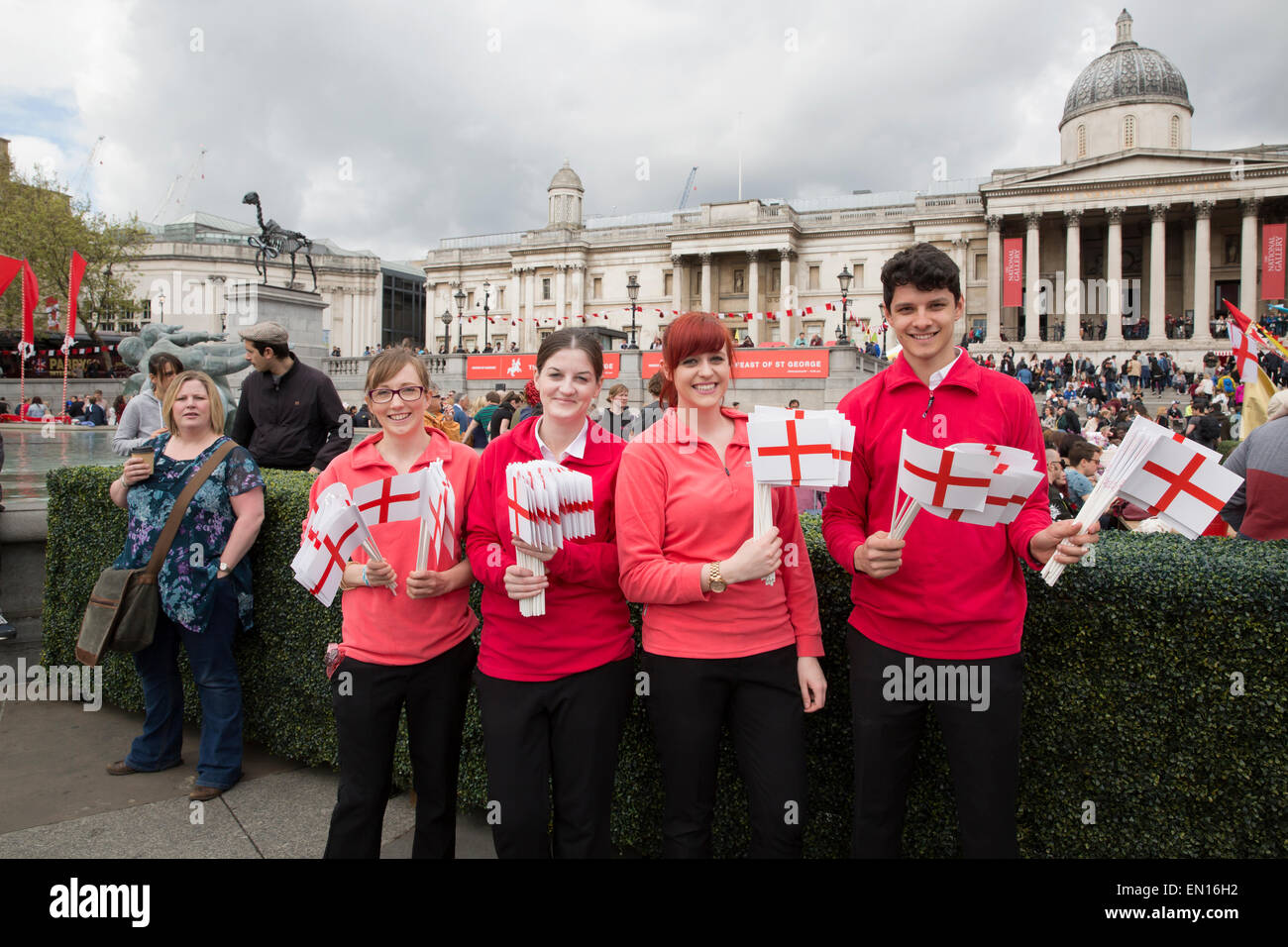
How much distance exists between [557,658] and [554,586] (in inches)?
9.9

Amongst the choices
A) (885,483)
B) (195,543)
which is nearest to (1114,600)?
(885,483)

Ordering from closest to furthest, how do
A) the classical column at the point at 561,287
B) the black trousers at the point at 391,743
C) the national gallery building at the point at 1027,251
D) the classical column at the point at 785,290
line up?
the black trousers at the point at 391,743
the national gallery building at the point at 1027,251
the classical column at the point at 785,290
the classical column at the point at 561,287

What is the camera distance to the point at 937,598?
2.60 metres

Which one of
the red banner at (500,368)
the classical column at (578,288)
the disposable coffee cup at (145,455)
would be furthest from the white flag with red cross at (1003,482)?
the classical column at (578,288)

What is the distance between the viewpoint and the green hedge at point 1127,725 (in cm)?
285

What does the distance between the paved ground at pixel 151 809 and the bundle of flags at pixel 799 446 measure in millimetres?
2590

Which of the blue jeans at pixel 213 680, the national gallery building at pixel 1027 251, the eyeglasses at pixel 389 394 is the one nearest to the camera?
the eyeglasses at pixel 389 394

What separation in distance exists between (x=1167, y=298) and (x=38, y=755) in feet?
215

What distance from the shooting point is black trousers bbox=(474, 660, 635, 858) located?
8.97 feet

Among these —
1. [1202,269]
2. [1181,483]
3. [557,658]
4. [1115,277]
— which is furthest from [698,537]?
[1202,269]

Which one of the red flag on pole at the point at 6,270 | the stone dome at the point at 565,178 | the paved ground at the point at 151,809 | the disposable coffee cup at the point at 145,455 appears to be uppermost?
the stone dome at the point at 565,178

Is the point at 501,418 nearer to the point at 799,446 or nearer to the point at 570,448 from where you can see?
the point at 570,448

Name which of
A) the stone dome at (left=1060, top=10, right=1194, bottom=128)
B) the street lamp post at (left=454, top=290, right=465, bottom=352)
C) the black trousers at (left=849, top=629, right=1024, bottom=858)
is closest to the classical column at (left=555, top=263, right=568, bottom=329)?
the street lamp post at (left=454, top=290, right=465, bottom=352)

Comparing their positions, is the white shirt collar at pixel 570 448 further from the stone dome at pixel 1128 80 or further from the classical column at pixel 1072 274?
the stone dome at pixel 1128 80
